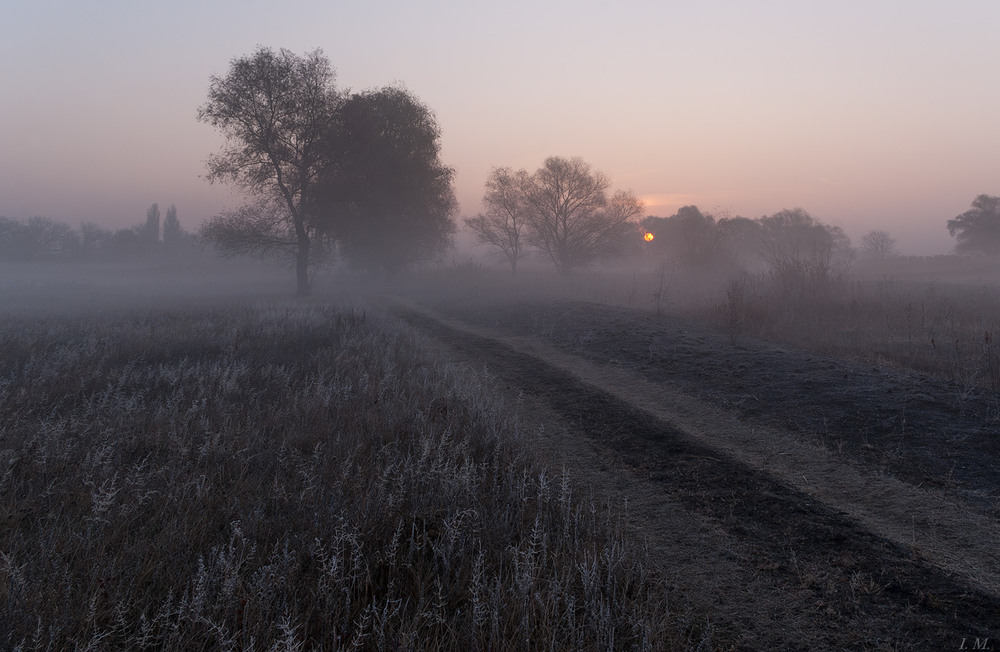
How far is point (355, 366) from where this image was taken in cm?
895

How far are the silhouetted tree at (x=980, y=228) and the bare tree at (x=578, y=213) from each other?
4175cm

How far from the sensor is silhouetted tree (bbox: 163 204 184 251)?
8531 cm

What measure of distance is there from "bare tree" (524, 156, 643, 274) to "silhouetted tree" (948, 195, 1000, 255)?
41750 mm

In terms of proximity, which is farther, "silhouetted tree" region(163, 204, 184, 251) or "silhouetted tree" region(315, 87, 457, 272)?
"silhouetted tree" region(163, 204, 184, 251)

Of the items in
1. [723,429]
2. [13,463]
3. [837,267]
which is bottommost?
[723,429]

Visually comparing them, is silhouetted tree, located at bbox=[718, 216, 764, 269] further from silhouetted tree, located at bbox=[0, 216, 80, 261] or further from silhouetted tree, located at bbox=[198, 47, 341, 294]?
silhouetted tree, located at bbox=[0, 216, 80, 261]

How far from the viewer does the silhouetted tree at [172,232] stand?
85.3 meters

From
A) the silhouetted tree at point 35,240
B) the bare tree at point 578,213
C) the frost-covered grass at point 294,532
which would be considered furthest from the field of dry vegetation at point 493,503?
the silhouetted tree at point 35,240

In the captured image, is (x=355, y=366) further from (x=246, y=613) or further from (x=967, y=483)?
(x=967, y=483)

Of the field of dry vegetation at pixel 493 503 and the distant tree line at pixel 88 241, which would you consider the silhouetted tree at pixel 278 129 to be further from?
the distant tree line at pixel 88 241

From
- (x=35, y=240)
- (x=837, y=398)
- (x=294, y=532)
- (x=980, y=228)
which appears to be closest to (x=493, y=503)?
(x=294, y=532)

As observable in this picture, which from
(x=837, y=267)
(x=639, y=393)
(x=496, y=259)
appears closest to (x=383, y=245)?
(x=496, y=259)

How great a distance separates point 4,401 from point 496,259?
137 feet

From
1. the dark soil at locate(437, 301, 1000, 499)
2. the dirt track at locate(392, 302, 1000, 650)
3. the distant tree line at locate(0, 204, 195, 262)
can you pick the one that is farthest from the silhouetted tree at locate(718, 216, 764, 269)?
the distant tree line at locate(0, 204, 195, 262)
